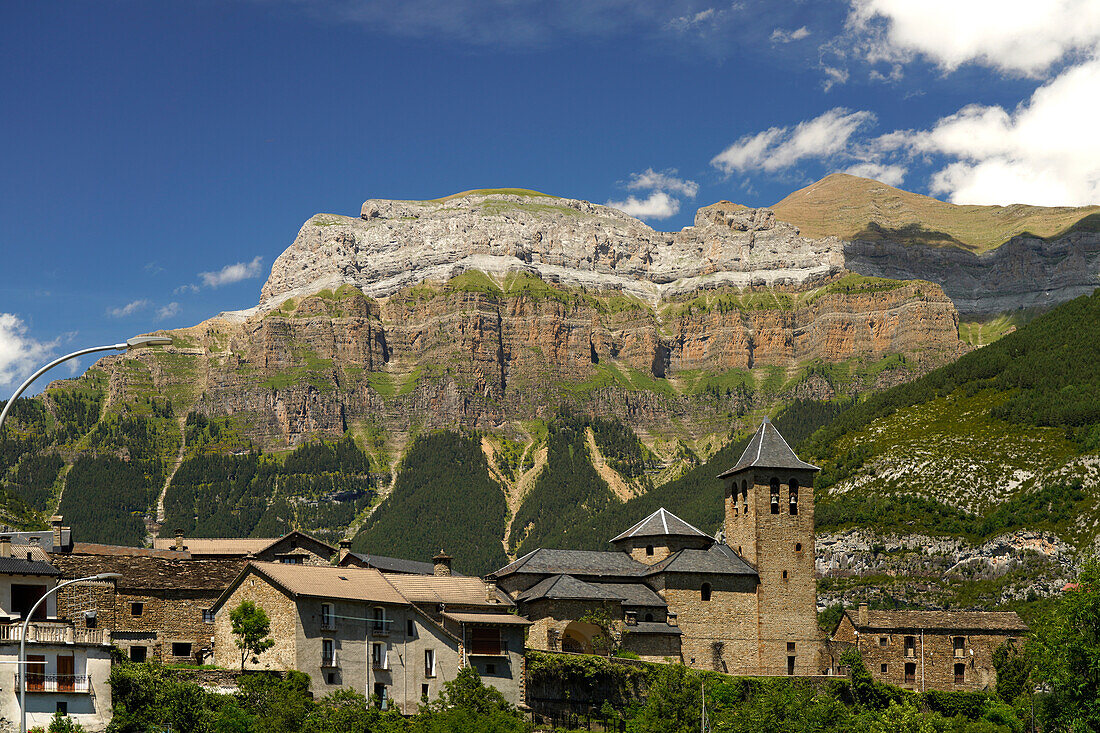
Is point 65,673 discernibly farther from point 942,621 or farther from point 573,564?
point 942,621

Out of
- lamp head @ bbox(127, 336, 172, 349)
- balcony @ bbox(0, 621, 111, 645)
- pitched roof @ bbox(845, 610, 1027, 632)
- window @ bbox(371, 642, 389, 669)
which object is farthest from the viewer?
pitched roof @ bbox(845, 610, 1027, 632)

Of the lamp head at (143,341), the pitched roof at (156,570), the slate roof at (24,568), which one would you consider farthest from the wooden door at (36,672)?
the lamp head at (143,341)

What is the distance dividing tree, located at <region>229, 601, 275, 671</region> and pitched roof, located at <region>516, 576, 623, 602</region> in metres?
25.4

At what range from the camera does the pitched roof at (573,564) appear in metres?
105

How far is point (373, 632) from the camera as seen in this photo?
82125 mm

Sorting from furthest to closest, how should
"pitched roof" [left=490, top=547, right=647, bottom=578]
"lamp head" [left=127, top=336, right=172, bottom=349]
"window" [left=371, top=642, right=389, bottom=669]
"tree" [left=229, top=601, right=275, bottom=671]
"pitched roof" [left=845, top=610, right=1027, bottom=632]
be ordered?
"pitched roof" [left=845, top=610, right=1027, bottom=632] < "pitched roof" [left=490, top=547, right=647, bottom=578] < "window" [left=371, top=642, right=389, bottom=669] < "tree" [left=229, top=601, right=275, bottom=671] < "lamp head" [left=127, top=336, right=172, bottom=349]

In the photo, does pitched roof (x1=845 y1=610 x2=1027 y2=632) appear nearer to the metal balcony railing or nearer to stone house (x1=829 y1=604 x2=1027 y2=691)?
stone house (x1=829 y1=604 x2=1027 y2=691)

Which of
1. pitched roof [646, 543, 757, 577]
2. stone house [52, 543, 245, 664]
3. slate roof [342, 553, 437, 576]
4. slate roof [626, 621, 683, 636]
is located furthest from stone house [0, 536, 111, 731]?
slate roof [342, 553, 437, 576]

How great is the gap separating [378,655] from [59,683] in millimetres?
22858

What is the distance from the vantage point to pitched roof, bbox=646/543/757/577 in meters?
106

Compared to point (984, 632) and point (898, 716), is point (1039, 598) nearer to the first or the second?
point (984, 632)

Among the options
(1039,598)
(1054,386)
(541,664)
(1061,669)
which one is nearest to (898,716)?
(1061,669)

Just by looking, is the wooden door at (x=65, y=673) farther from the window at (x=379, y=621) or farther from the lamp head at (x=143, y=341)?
the lamp head at (x=143, y=341)

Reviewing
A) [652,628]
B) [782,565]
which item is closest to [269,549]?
[652,628]
